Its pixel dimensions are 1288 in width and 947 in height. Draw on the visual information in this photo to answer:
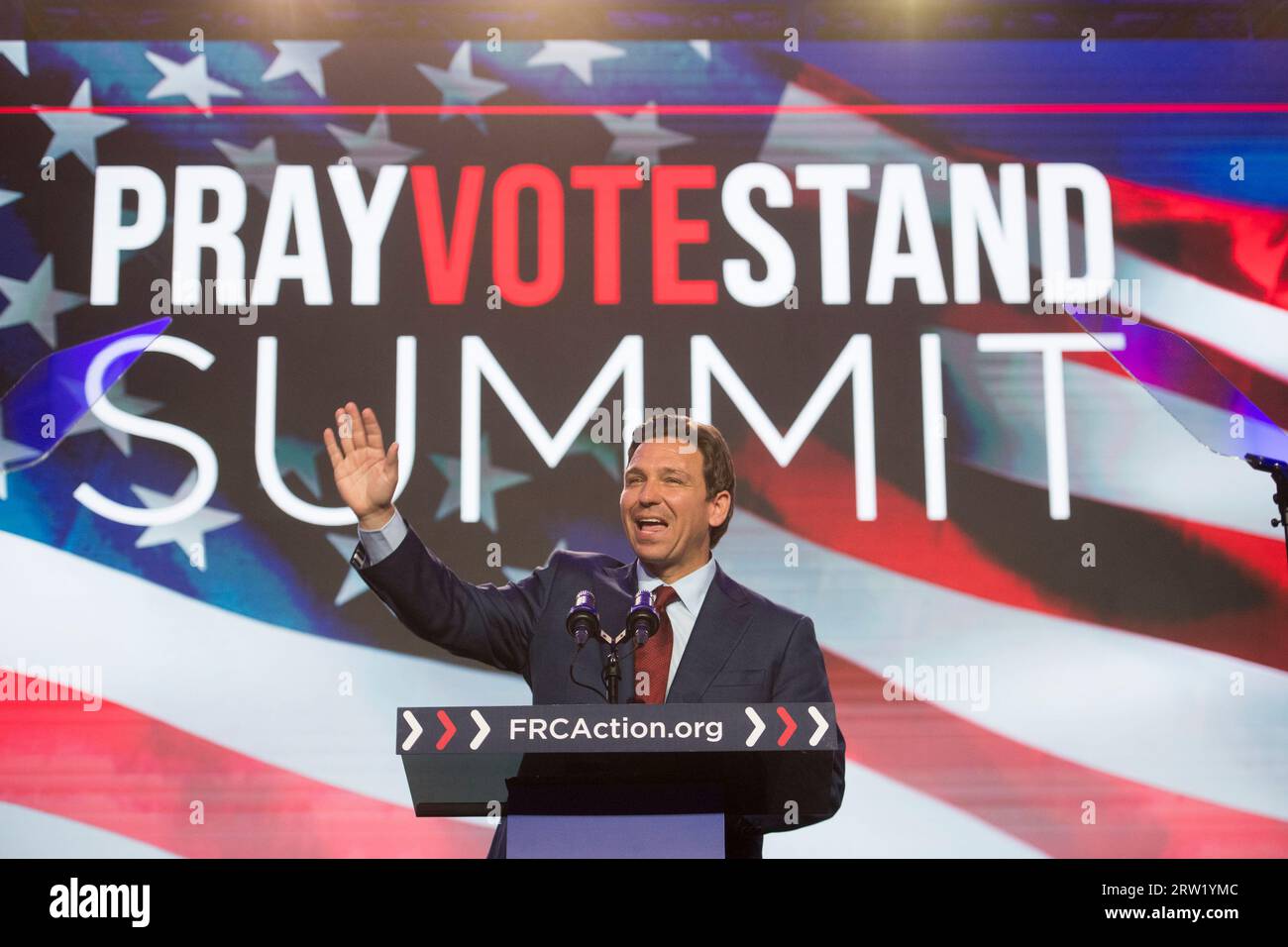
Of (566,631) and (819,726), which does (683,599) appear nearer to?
(566,631)

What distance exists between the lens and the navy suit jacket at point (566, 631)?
387 centimetres

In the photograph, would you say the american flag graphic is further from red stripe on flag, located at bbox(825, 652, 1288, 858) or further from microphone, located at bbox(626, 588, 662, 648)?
microphone, located at bbox(626, 588, 662, 648)

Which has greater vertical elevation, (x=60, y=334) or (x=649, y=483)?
(x=60, y=334)

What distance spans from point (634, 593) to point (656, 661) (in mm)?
388

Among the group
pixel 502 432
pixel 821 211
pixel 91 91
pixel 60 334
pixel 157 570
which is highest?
pixel 91 91

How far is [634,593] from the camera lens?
4293 millimetres

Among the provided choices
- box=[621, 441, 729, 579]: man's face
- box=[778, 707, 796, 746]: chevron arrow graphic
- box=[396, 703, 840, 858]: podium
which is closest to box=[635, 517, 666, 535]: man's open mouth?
box=[621, 441, 729, 579]: man's face

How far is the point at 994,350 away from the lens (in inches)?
192

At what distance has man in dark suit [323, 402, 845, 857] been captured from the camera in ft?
12.7

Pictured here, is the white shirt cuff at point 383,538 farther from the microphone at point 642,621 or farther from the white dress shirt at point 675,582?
the microphone at point 642,621

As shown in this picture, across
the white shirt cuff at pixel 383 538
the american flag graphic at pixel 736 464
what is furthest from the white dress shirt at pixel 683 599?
the white shirt cuff at pixel 383 538
